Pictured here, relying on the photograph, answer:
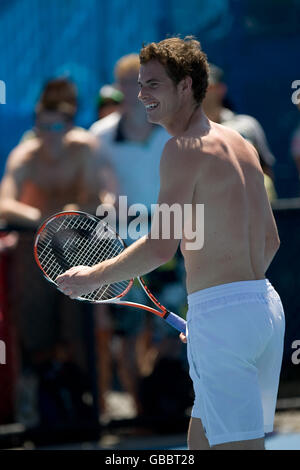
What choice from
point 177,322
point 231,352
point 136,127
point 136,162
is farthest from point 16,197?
point 231,352

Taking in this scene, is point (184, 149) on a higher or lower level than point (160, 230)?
higher

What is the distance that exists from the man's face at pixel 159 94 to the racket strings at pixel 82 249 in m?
0.64

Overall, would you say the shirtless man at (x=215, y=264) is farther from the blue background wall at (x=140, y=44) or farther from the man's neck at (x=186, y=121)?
the blue background wall at (x=140, y=44)

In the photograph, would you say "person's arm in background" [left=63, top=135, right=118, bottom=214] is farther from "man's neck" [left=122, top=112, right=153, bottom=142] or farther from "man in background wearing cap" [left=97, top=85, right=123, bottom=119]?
"man in background wearing cap" [left=97, top=85, right=123, bottom=119]

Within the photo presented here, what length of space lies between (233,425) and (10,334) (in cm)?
276

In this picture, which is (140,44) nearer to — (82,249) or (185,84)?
(82,249)

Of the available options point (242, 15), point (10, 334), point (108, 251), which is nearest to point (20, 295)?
point (10, 334)

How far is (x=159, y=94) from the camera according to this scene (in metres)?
3.41

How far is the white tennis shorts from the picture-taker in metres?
3.28

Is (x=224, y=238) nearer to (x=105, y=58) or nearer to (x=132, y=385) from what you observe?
(x=132, y=385)

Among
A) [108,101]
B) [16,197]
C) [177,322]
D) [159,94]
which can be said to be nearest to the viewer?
[159,94]

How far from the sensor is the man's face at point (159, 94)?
341cm

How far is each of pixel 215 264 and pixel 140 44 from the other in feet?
14.5

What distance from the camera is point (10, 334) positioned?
580cm
